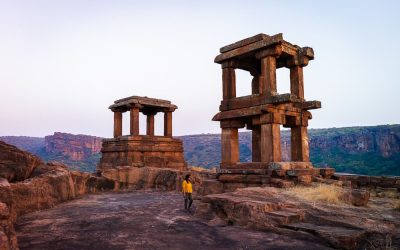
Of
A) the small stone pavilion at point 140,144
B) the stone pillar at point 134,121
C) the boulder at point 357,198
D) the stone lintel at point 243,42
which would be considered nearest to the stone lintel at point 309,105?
the stone lintel at point 243,42

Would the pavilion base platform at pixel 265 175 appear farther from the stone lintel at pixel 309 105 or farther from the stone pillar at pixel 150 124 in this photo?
the stone pillar at pixel 150 124

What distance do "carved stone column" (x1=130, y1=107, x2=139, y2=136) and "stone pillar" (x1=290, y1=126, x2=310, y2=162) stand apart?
10.4 metres

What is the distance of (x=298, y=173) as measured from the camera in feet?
31.0

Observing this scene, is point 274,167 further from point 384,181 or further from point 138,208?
point 138,208

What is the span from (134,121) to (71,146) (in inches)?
2801

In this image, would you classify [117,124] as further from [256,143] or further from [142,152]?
[256,143]

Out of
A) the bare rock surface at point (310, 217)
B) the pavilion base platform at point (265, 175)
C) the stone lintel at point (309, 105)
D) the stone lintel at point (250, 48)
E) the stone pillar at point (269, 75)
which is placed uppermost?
the stone lintel at point (250, 48)

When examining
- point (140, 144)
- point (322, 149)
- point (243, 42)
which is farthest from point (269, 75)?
point (322, 149)

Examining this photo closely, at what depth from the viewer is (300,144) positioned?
1168 cm

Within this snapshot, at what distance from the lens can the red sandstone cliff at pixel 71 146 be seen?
81688 mm

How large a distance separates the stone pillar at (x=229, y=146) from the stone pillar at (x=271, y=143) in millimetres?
1530

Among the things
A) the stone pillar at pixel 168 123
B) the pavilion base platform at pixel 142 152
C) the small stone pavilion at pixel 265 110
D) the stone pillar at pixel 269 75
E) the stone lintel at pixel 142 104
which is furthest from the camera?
the stone pillar at pixel 168 123

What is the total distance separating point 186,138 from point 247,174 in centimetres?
9270

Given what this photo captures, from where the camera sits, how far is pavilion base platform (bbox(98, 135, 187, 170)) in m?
18.6
